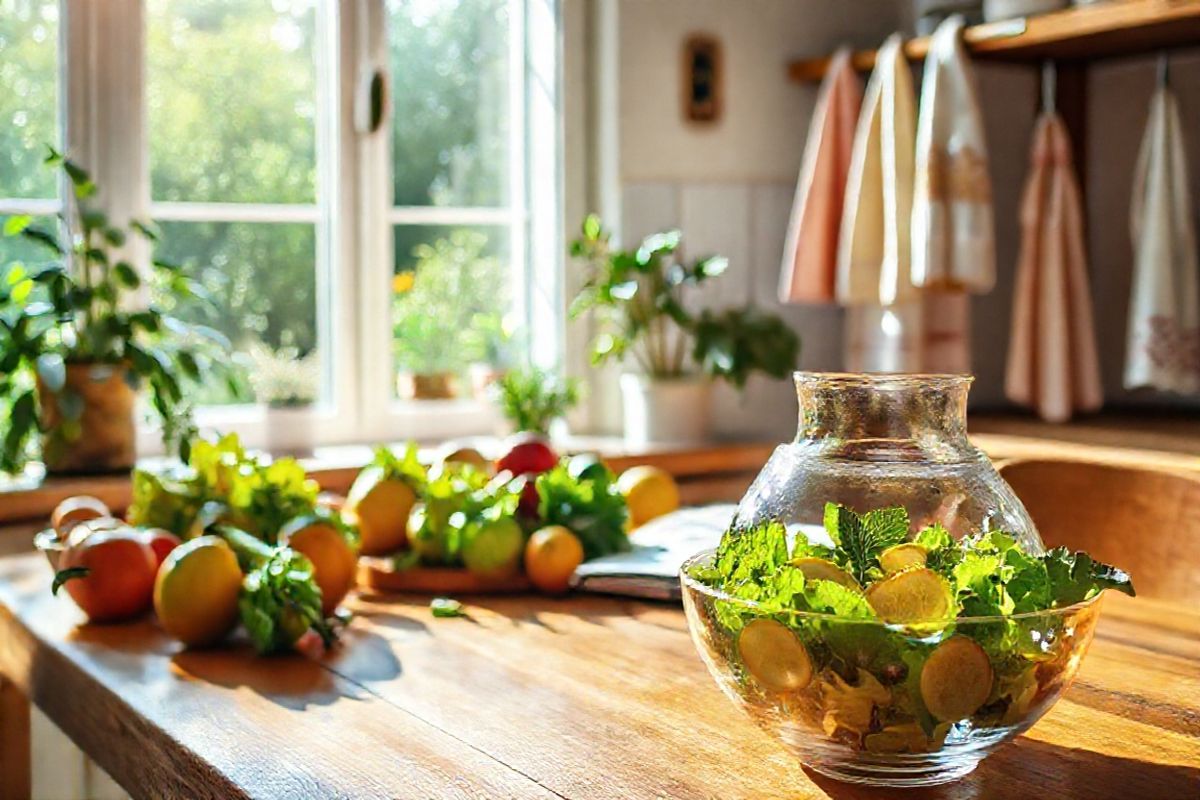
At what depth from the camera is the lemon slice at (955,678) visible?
79cm

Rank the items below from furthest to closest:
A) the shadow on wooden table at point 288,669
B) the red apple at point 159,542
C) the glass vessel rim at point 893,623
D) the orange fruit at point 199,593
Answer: the red apple at point 159,542
the orange fruit at point 199,593
the shadow on wooden table at point 288,669
the glass vessel rim at point 893,623

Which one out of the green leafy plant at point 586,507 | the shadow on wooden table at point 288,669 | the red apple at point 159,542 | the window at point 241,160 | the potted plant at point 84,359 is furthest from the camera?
the window at point 241,160

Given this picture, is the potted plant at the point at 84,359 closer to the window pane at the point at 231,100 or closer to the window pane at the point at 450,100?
the window pane at the point at 231,100

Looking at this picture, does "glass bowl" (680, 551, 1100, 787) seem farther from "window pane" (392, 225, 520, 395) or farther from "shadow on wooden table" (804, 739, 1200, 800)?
"window pane" (392, 225, 520, 395)

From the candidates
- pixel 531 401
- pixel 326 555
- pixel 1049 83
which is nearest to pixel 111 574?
pixel 326 555

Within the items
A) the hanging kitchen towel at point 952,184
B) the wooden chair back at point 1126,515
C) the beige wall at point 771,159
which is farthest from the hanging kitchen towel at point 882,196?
the wooden chair back at point 1126,515

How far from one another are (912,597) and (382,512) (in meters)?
0.83

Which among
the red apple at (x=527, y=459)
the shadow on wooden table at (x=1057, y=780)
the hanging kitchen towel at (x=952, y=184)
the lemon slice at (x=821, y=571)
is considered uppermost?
the hanging kitchen towel at (x=952, y=184)

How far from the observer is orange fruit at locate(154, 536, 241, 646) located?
1217mm

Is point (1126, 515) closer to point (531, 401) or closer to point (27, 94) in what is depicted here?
point (531, 401)

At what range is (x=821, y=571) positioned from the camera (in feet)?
2.87

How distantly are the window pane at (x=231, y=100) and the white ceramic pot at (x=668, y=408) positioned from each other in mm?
756

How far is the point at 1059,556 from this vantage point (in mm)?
875

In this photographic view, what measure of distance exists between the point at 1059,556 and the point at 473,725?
407 mm
